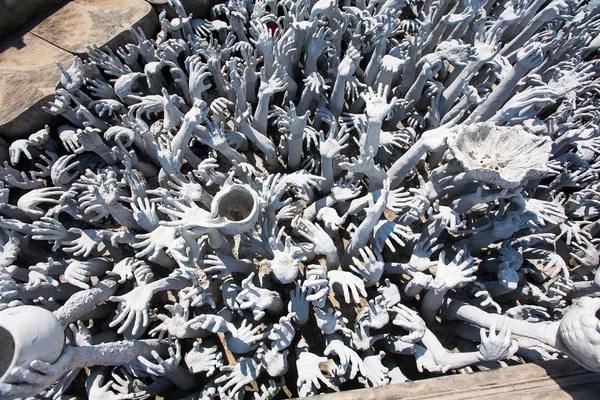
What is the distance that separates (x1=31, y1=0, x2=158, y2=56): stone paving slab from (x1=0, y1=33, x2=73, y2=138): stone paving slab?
137 mm

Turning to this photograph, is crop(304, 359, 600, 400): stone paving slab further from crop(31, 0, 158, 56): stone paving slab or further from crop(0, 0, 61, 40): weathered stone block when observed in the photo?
crop(0, 0, 61, 40): weathered stone block

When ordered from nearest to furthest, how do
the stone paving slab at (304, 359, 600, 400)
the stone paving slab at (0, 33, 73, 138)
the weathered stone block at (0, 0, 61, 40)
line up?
the stone paving slab at (304, 359, 600, 400), the stone paving slab at (0, 33, 73, 138), the weathered stone block at (0, 0, 61, 40)

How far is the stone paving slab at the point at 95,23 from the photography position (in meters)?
3.67

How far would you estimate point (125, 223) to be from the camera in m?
2.83

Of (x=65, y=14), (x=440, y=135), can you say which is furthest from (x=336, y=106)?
(x=65, y=14)

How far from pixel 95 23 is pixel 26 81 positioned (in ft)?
3.17

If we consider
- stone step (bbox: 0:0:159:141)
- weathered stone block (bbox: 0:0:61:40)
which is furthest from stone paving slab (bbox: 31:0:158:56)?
weathered stone block (bbox: 0:0:61:40)

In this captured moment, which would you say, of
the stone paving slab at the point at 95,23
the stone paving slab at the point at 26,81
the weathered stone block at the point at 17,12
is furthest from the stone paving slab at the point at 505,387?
the weathered stone block at the point at 17,12

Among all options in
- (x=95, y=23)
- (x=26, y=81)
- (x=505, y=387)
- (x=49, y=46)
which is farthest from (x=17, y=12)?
→ (x=505, y=387)

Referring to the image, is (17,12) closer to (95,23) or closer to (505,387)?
(95,23)

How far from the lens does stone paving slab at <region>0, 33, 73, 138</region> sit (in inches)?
125

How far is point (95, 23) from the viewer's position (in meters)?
3.81

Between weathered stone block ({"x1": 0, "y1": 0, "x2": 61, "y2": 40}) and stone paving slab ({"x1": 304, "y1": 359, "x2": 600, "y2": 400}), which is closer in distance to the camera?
stone paving slab ({"x1": 304, "y1": 359, "x2": 600, "y2": 400})

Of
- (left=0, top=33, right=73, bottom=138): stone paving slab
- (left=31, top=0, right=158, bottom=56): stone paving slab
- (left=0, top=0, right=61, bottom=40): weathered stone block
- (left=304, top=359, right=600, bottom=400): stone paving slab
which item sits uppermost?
(left=0, top=0, right=61, bottom=40): weathered stone block
